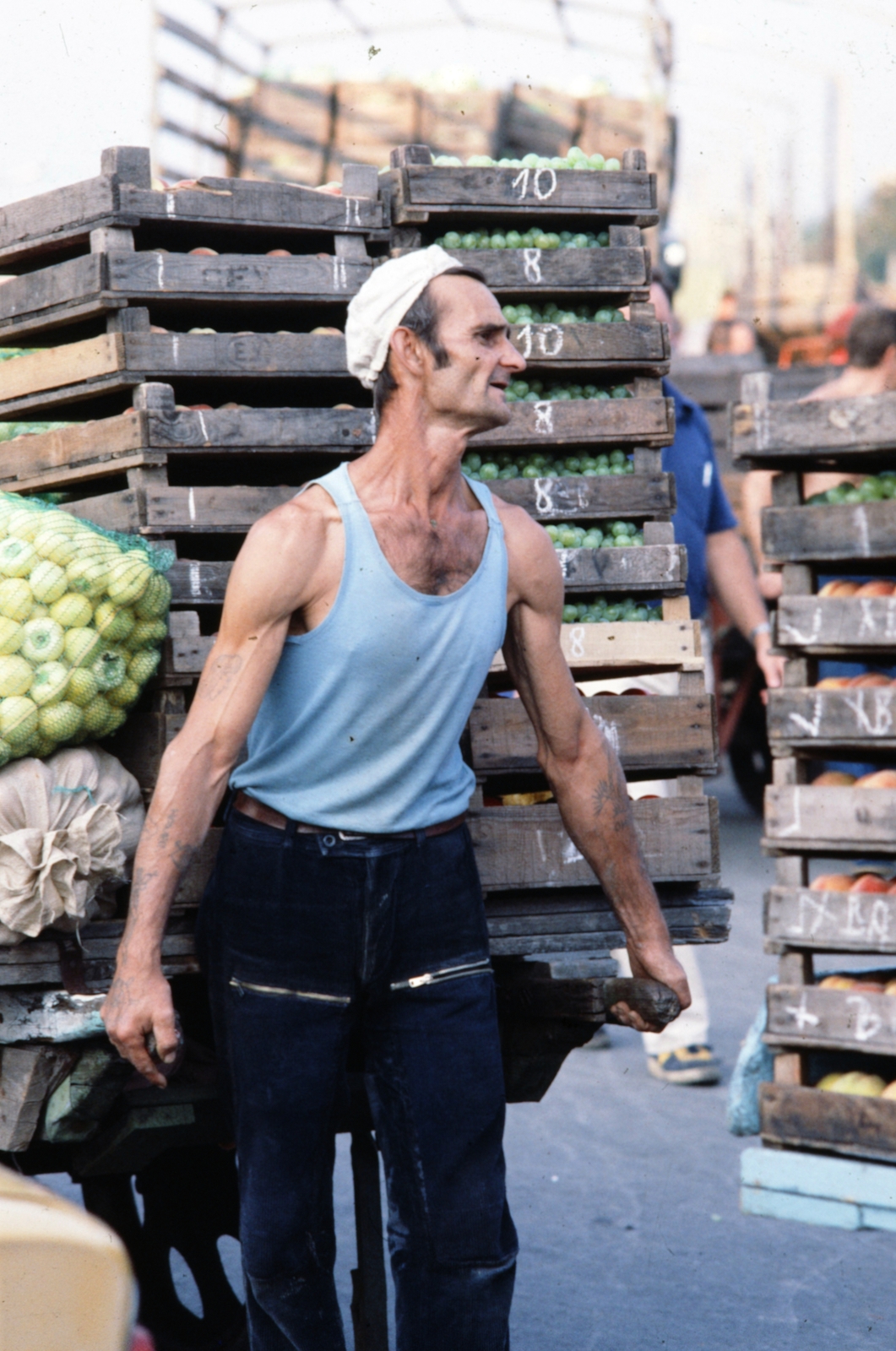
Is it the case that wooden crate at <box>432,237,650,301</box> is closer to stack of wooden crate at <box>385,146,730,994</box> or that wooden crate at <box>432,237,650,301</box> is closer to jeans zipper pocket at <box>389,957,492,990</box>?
stack of wooden crate at <box>385,146,730,994</box>

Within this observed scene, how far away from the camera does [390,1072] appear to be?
300cm

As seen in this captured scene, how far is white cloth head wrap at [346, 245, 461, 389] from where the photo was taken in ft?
9.81

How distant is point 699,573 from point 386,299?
10.6 feet

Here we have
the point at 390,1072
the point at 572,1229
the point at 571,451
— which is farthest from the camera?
the point at 572,1229

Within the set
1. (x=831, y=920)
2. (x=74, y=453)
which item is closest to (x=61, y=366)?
(x=74, y=453)

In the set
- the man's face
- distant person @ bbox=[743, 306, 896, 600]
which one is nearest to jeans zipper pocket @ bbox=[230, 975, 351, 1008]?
the man's face

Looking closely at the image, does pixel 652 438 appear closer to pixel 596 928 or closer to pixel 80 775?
pixel 596 928

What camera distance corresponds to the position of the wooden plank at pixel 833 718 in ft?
15.6

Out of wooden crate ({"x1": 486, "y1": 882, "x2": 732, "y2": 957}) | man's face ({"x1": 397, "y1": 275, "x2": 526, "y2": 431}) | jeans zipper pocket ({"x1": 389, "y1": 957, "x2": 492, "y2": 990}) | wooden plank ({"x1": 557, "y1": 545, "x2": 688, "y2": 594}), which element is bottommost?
wooden crate ({"x1": 486, "y1": 882, "x2": 732, "y2": 957})

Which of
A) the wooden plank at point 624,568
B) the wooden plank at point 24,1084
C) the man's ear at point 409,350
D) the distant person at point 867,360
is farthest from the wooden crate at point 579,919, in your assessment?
the distant person at point 867,360

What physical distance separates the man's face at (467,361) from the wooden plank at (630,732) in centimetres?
93

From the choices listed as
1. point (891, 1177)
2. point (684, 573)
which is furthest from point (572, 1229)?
point (684, 573)

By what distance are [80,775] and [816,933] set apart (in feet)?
8.45

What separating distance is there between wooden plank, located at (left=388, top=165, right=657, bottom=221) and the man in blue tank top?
93cm
